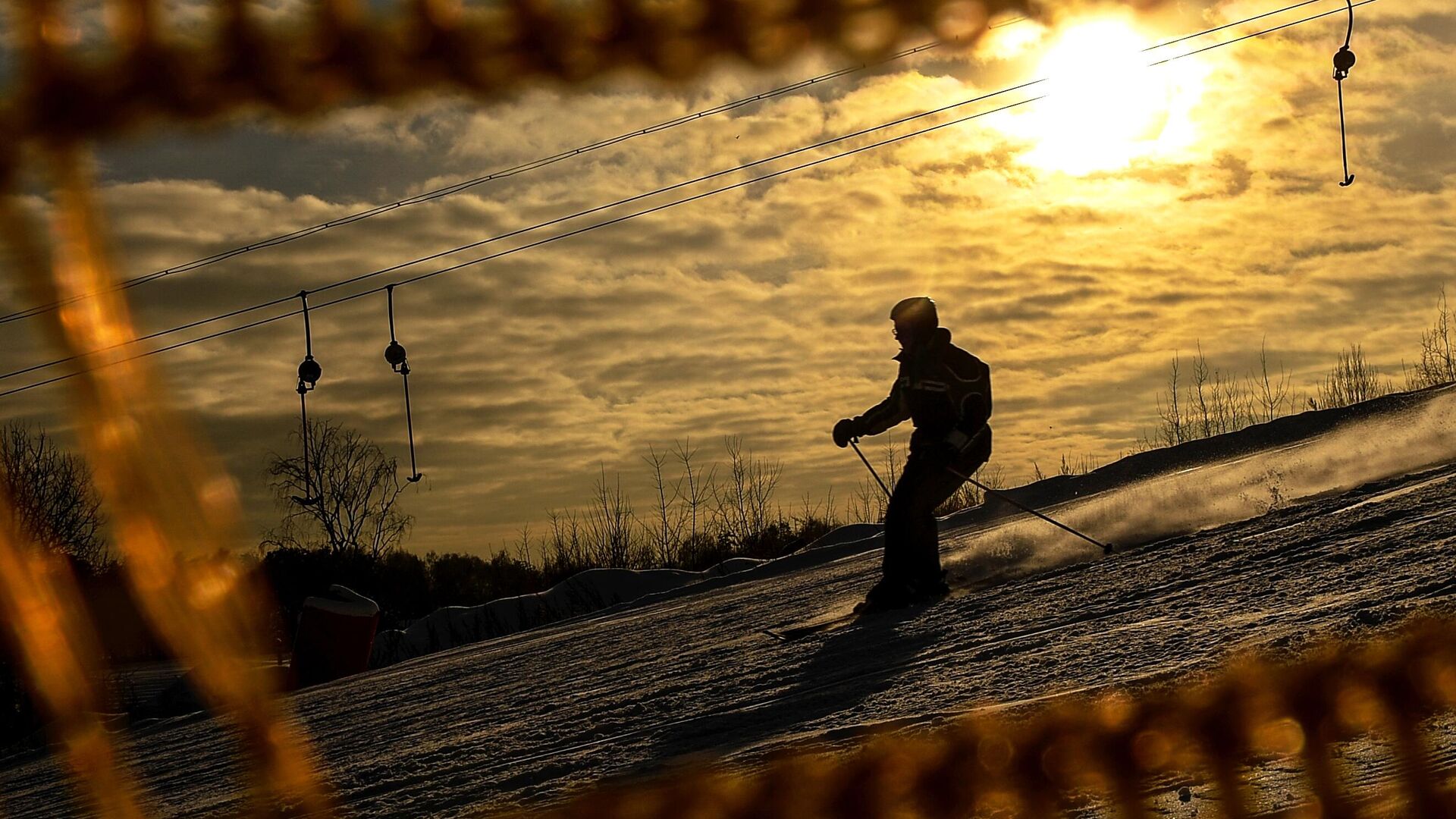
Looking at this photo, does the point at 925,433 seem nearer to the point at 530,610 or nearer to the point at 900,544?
the point at 900,544

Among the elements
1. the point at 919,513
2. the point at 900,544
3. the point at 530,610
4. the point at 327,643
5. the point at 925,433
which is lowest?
the point at 530,610

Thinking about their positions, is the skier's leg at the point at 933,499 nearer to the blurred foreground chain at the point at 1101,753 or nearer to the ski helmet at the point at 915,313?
the ski helmet at the point at 915,313

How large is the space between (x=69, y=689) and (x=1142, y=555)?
8.47m

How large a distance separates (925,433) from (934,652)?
321 centimetres

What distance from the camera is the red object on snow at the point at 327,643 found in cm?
1580

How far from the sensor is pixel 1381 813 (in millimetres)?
1892

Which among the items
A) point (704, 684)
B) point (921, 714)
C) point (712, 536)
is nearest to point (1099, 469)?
point (712, 536)

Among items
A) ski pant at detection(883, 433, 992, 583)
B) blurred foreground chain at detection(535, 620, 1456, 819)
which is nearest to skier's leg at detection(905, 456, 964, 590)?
ski pant at detection(883, 433, 992, 583)

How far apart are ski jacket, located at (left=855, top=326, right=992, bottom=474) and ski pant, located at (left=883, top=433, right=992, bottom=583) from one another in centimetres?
6

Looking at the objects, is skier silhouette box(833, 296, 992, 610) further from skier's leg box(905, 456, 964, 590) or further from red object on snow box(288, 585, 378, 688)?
red object on snow box(288, 585, 378, 688)

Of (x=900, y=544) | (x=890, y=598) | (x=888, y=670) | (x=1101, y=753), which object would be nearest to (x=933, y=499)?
(x=900, y=544)

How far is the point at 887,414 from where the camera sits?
33.8 ft

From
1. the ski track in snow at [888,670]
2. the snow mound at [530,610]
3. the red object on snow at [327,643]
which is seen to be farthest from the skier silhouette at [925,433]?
the snow mound at [530,610]

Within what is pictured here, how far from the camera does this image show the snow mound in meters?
20.0
